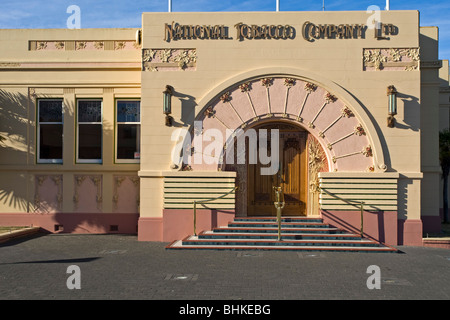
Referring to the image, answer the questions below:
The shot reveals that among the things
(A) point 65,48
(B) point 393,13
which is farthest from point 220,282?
(A) point 65,48

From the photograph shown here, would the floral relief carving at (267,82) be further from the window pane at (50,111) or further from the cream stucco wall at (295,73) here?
the window pane at (50,111)

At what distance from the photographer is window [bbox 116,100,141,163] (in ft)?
52.5

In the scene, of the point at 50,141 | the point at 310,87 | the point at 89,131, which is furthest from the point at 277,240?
the point at 50,141

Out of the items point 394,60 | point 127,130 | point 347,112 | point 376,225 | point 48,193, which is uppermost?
point 394,60

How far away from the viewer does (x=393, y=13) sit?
1384 centimetres

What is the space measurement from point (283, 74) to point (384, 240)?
5.25 meters

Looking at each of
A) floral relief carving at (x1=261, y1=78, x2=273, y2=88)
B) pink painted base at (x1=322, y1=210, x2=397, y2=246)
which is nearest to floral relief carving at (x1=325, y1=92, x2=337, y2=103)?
floral relief carving at (x1=261, y1=78, x2=273, y2=88)

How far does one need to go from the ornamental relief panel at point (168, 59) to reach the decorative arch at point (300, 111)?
1.11 m

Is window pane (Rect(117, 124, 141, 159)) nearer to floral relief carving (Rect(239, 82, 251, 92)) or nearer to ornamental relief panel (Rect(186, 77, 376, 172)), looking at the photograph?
ornamental relief panel (Rect(186, 77, 376, 172))

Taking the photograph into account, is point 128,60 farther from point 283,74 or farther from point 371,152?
point 371,152

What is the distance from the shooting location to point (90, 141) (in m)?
16.2

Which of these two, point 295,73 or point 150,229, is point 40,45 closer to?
point 150,229

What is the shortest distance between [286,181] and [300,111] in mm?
2108

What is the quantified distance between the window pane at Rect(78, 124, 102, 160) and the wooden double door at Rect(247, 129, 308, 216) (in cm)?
503
